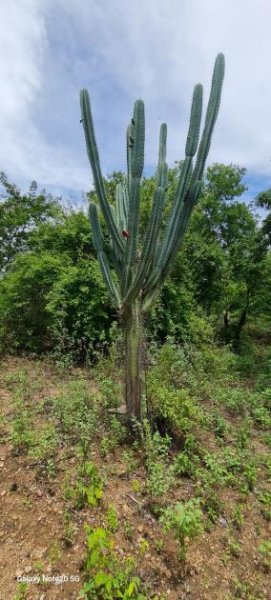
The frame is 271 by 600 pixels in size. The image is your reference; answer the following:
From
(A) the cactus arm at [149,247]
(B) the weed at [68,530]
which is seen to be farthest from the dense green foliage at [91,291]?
(B) the weed at [68,530]

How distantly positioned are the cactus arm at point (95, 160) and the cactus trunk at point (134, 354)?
73 centimetres

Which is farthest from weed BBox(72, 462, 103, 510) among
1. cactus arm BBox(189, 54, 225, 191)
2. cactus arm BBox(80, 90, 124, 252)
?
cactus arm BBox(189, 54, 225, 191)

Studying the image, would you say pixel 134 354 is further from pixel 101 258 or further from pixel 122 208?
pixel 122 208

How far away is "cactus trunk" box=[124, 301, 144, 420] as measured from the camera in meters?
3.31

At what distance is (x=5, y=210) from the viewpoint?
13656 millimetres

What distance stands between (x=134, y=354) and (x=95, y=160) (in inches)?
81.4

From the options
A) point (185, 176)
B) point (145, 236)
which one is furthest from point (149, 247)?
point (185, 176)

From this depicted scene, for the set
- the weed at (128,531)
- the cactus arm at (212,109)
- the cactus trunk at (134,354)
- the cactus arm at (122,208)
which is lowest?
the weed at (128,531)

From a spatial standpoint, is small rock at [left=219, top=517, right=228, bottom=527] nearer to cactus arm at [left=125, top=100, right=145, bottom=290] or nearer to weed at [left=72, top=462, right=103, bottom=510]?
weed at [left=72, top=462, right=103, bottom=510]

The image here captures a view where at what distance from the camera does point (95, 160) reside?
3363 millimetres

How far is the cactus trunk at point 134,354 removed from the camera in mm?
3309

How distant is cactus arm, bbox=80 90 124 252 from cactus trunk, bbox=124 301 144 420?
2.40ft

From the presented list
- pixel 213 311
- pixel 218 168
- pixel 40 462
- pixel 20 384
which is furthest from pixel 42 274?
pixel 218 168

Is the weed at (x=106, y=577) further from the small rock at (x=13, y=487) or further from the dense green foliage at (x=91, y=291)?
the dense green foliage at (x=91, y=291)
